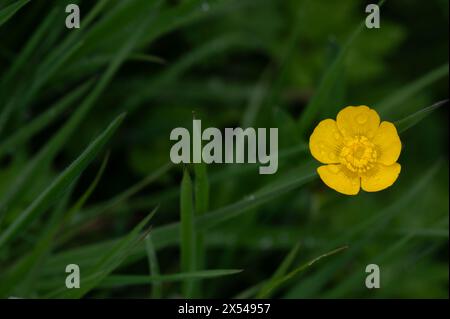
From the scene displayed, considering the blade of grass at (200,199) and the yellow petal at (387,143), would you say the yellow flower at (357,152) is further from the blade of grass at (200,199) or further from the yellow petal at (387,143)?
the blade of grass at (200,199)

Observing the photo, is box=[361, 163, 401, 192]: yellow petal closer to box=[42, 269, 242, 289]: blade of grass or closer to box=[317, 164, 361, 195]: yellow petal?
box=[317, 164, 361, 195]: yellow petal

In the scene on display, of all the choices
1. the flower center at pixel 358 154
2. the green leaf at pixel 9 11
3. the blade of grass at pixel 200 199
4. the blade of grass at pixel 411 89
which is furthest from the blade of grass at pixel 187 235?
the blade of grass at pixel 411 89

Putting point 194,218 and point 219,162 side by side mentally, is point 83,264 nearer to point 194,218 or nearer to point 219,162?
point 194,218

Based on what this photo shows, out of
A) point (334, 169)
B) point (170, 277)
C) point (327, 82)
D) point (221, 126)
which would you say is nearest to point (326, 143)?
point (334, 169)

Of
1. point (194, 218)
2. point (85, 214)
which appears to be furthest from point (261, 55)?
point (194, 218)
